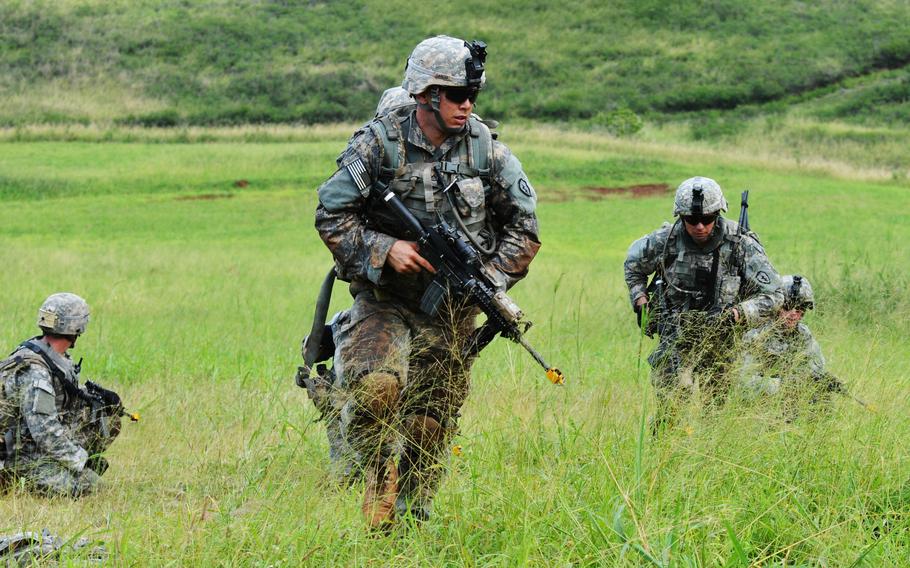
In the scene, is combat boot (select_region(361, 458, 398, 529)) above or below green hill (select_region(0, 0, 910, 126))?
above

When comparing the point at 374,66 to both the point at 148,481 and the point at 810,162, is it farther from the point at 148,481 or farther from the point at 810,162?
the point at 148,481

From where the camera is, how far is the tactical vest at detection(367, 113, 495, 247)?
5.52 meters

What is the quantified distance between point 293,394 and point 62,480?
2.56m

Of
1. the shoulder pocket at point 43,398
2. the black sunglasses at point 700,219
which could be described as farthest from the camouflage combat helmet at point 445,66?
the shoulder pocket at point 43,398

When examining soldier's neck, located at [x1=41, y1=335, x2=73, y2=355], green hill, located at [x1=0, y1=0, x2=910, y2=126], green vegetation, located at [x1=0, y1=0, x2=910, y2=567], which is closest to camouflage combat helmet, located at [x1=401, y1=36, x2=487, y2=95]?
green vegetation, located at [x1=0, y1=0, x2=910, y2=567]

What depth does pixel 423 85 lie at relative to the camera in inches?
215

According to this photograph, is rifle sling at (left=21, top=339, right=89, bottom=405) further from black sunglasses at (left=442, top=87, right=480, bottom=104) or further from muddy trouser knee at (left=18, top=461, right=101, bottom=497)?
black sunglasses at (left=442, top=87, right=480, bottom=104)

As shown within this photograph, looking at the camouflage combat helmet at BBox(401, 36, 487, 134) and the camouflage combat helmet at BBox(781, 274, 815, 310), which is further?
the camouflage combat helmet at BBox(781, 274, 815, 310)

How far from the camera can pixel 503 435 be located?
5.43 metres

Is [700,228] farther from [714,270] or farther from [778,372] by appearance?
[778,372]

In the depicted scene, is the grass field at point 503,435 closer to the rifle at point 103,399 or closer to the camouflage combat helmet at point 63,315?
the rifle at point 103,399

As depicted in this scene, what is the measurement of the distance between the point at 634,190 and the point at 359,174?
27.8 m

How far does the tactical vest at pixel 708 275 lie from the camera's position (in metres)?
7.45

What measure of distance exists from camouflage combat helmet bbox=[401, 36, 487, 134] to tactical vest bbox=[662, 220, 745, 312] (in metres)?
2.50
